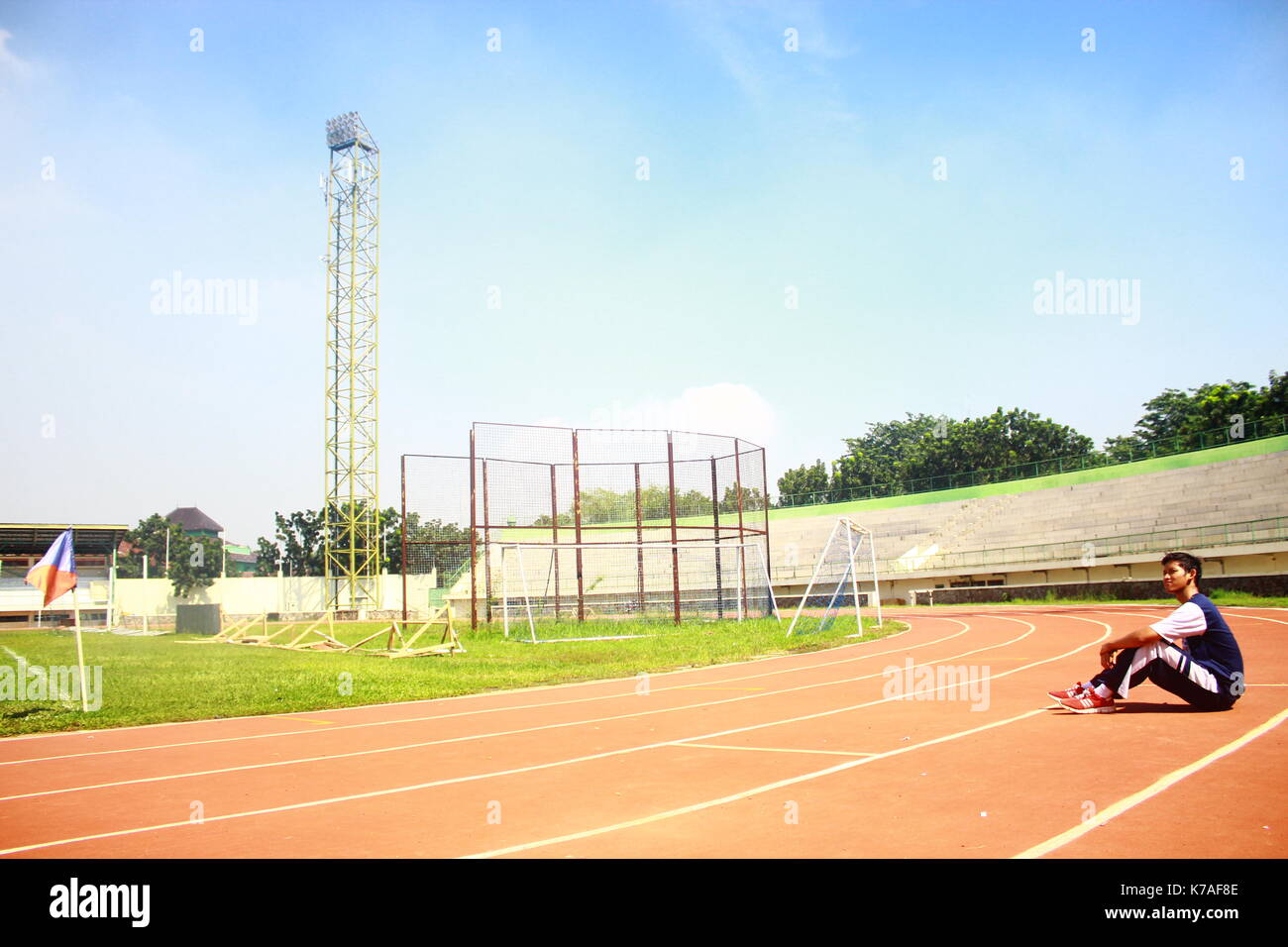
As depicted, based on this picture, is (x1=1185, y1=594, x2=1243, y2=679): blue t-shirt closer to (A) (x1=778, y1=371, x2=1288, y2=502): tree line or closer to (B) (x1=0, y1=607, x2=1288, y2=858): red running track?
(B) (x1=0, y1=607, x2=1288, y2=858): red running track

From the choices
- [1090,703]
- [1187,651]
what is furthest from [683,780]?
[1187,651]

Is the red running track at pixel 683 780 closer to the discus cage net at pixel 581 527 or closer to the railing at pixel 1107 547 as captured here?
the discus cage net at pixel 581 527

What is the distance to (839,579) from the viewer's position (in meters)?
31.3

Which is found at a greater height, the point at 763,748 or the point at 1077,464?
the point at 1077,464

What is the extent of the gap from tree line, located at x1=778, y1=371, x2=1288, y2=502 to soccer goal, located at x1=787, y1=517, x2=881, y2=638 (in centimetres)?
1472

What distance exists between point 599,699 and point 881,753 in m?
4.73

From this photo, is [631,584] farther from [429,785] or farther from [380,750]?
[429,785]

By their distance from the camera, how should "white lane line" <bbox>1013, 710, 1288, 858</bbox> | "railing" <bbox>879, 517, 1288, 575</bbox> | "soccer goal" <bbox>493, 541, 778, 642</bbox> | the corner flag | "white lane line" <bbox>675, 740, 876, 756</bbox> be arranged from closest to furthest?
1. "white lane line" <bbox>1013, 710, 1288, 858</bbox>
2. "white lane line" <bbox>675, 740, 876, 756</bbox>
3. the corner flag
4. "soccer goal" <bbox>493, 541, 778, 642</bbox>
5. "railing" <bbox>879, 517, 1288, 575</bbox>

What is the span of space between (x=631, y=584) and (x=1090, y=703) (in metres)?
17.7

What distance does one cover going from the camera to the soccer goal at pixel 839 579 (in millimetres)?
19984

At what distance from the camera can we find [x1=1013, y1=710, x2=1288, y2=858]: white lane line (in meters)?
Result: 3.79

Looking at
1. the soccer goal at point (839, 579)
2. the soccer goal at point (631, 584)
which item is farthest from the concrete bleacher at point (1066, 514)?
the soccer goal at point (631, 584)

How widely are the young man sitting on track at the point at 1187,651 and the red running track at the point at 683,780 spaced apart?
24cm

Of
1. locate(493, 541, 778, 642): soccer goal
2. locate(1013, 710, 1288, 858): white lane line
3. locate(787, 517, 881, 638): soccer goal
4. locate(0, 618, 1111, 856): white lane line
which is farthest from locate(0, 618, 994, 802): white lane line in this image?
locate(493, 541, 778, 642): soccer goal
